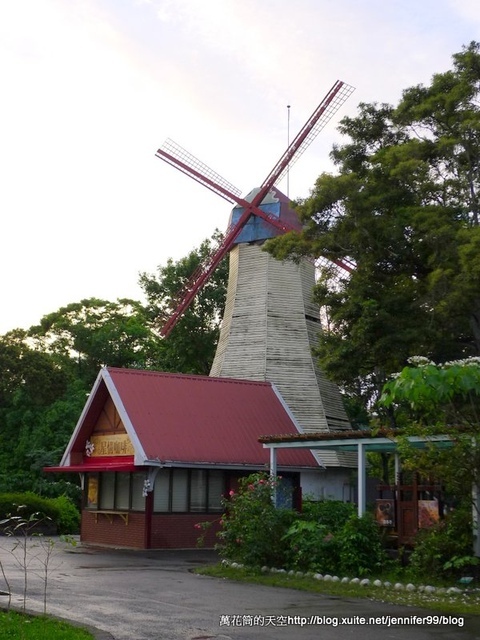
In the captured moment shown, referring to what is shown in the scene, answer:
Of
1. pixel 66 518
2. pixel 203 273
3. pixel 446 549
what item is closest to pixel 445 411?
pixel 446 549

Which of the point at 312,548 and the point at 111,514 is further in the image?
the point at 111,514

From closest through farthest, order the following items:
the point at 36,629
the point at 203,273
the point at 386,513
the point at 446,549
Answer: the point at 36,629 → the point at 446,549 → the point at 386,513 → the point at 203,273

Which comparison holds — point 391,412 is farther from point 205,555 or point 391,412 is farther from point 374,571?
point 374,571

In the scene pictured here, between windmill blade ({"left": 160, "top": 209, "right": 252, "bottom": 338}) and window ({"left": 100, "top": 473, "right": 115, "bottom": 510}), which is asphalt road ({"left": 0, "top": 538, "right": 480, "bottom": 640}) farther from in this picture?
windmill blade ({"left": 160, "top": 209, "right": 252, "bottom": 338})

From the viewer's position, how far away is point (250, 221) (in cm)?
4091

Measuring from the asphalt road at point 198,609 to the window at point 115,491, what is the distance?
8205 mm

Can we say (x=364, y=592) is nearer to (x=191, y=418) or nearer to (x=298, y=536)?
(x=298, y=536)

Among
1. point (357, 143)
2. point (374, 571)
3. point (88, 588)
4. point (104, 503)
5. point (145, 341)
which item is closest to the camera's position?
point (88, 588)

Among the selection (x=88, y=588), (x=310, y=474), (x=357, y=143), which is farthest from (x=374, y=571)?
(x=357, y=143)

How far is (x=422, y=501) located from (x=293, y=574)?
3264 millimetres

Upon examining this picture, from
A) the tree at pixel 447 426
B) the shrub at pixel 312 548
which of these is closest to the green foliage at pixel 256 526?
the shrub at pixel 312 548

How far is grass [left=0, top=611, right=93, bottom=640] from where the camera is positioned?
980 centimetres

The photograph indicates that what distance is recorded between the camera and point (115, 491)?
95.7 feet

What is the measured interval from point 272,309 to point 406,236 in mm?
9617
